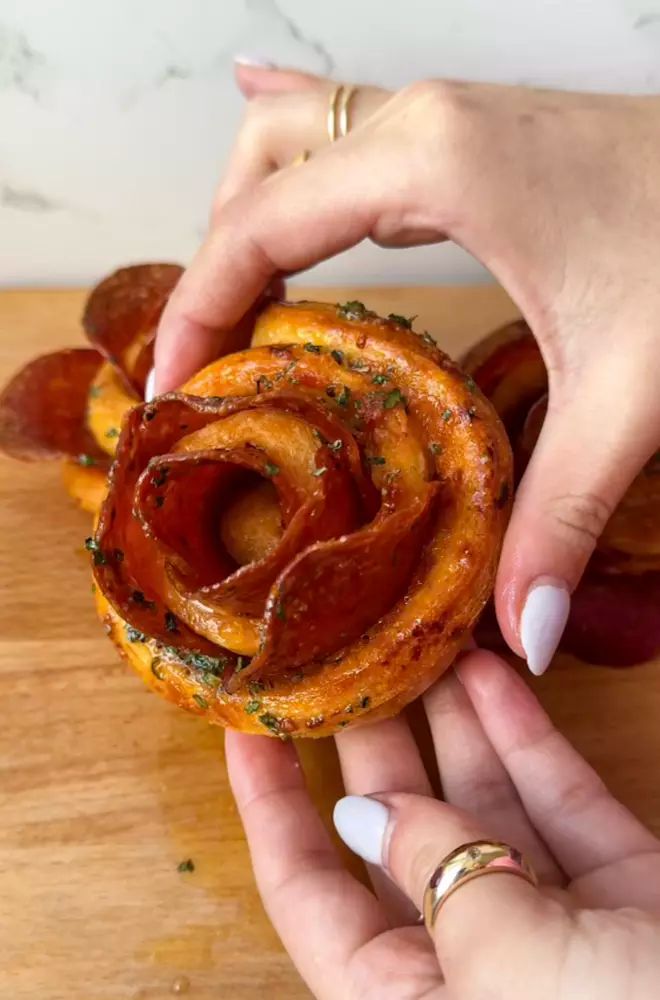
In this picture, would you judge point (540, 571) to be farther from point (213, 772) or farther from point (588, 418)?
point (213, 772)

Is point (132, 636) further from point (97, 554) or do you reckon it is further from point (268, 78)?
point (268, 78)

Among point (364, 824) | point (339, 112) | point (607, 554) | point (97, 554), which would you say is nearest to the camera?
point (97, 554)

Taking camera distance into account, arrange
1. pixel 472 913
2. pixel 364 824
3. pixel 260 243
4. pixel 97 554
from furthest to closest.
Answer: pixel 260 243 → pixel 364 824 → pixel 97 554 → pixel 472 913

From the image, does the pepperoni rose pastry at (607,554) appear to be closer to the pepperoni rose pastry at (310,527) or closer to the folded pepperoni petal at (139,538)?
the pepperoni rose pastry at (310,527)

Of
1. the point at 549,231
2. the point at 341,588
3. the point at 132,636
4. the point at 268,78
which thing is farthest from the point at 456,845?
the point at 268,78

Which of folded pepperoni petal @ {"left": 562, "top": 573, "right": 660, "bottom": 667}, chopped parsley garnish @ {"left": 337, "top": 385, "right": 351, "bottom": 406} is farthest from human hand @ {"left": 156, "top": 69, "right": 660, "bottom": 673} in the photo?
folded pepperoni petal @ {"left": 562, "top": 573, "right": 660, "bottom": 667}

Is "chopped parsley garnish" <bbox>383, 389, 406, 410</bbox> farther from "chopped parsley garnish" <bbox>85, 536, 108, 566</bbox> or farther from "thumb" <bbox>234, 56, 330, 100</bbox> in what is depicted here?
"thumb" <bbox>234, 56, 330, 100</bbox>
